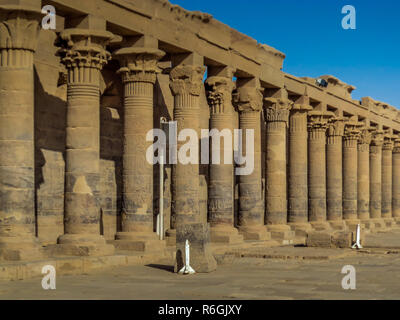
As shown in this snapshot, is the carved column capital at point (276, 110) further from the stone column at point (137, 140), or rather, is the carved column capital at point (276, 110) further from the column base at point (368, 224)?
the column base at point (368, 224)

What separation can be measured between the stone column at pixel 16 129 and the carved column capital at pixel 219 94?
9.67m

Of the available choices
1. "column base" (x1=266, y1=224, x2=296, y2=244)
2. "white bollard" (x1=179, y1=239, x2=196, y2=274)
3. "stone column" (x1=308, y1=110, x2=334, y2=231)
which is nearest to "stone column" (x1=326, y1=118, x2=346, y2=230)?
"stone column" (x1=308, y1=110, x2=334, y2=231)

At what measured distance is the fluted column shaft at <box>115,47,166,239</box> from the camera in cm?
1923

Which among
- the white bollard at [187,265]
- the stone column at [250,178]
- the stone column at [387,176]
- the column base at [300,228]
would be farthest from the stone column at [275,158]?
the stone column at [387,176]

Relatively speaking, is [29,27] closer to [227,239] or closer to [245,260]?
[245,260]

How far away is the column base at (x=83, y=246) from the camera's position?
53.6 ft

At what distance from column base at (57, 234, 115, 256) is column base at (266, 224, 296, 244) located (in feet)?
37.5

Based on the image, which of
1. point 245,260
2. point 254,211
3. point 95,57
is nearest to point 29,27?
point 95,57

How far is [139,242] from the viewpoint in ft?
60.8

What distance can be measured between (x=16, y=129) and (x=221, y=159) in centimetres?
1033

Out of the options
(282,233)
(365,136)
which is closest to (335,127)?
(365,136)

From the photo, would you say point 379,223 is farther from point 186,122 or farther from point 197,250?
point 197,250

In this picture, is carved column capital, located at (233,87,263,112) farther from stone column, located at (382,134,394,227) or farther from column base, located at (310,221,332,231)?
stone column, located at (382,134,394,227)
